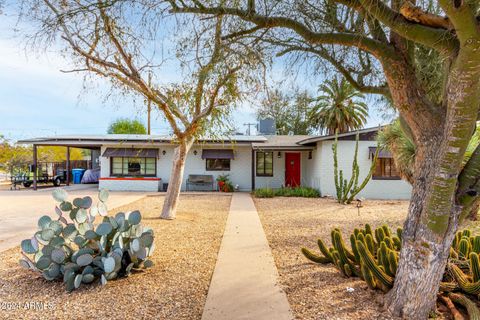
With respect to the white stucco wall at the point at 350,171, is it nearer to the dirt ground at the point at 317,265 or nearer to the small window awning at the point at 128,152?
the dirt ground at the point at 317,265

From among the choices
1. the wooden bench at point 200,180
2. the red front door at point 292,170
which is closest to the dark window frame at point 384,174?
the red front door at point 292,170

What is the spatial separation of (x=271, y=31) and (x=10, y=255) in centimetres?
626

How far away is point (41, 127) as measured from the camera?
24.8 meters

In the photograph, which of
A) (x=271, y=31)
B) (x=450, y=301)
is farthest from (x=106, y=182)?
(x=450, y=301)

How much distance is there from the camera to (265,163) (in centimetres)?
2003

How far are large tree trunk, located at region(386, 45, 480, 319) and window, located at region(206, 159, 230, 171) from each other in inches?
657

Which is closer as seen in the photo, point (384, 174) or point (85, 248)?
point (85, 248)

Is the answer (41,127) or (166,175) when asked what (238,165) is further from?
(41,127)

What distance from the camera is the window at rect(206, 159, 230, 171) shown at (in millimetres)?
20062

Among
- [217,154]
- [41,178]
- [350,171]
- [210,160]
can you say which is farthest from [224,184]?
[41,178]

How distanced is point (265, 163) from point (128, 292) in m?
16.2

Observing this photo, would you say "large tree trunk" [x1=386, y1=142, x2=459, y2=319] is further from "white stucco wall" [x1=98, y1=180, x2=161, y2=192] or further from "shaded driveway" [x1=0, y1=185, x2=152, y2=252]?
"white stucco wall" [x1=98, y1=180, x2=161, y2=192]

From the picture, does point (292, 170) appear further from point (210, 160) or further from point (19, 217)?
point (19, 217)

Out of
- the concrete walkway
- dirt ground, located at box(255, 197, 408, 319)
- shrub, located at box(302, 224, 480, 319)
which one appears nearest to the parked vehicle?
dirt ground, located at box(255, 197, 408, 319)
